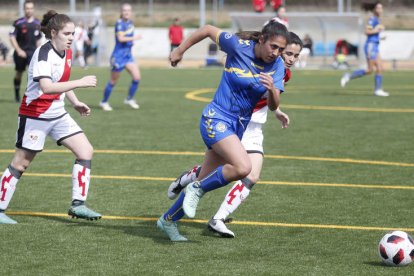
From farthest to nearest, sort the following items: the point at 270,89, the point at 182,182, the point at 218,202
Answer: the point at 218,202 < the point at 182,182 < the point at 270,89

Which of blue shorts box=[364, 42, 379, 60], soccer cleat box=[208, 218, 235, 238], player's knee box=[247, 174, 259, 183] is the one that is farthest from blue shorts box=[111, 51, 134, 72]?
soccer cleat box=[208, 218, 235, 238]

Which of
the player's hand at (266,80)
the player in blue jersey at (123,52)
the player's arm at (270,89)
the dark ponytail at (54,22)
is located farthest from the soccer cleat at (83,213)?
the player in blue jersey at (123,52)

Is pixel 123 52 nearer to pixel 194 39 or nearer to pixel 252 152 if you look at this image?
pixel 252 152

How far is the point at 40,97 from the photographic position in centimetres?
907

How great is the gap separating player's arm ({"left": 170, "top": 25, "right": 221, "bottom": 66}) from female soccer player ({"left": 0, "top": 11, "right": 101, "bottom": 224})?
47.5 inches

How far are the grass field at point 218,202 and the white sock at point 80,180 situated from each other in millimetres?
271

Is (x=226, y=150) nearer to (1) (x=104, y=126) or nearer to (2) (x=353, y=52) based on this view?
(1) (x=104, y=126)

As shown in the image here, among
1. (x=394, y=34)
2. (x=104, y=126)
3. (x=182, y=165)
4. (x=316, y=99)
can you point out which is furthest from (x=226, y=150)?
(x=394, y=34)

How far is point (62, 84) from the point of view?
8.59 meters

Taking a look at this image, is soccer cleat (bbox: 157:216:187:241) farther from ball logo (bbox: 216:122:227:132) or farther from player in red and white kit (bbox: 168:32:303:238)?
ball logo (bbox: 216:122:227:132)

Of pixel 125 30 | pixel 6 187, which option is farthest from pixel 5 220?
pixel 125 30

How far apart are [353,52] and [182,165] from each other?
29.7 metres

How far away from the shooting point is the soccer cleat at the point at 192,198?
316 inches

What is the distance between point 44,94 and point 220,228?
2168mm
